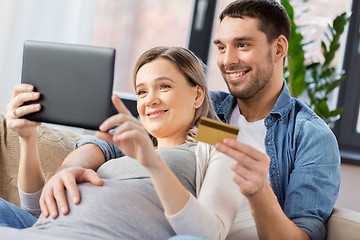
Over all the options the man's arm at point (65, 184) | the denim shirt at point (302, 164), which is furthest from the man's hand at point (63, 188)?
the denim shirt at point (302, 164)

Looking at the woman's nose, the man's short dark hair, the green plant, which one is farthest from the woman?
the green plant

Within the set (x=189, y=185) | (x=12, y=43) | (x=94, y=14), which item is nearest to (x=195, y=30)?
(x=94, y=14)

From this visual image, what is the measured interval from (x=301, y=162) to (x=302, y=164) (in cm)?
1

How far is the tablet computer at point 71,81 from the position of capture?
45.9 inches

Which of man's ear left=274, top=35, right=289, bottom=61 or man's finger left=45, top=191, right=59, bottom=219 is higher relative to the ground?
man's ear left=274, top=35, right=289, bottom=61

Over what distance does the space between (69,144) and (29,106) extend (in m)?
0.64

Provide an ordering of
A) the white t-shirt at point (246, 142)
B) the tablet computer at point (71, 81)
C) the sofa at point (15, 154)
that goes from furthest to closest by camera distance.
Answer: the sofa at point (15, 154), the white t-shirt at point (246, 142), the tablet computer at point (71, 81)

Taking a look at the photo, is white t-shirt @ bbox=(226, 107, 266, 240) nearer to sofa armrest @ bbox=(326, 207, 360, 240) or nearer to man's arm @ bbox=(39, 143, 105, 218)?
sofa armrest @ bbox=(326, 207, 360, 240)

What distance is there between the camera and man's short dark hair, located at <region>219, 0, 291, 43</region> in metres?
1.84

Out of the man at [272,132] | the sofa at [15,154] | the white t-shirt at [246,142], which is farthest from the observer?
the sofa at [15,154]

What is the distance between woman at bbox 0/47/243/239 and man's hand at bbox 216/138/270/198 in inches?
5.1

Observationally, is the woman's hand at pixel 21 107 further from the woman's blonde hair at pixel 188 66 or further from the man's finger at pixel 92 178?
the woman's blonde hair at pixel 188 66

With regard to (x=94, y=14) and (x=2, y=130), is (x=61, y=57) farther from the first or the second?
(x=94, y=14)

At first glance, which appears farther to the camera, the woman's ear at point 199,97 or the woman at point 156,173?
the woman's ear at point 199,97
